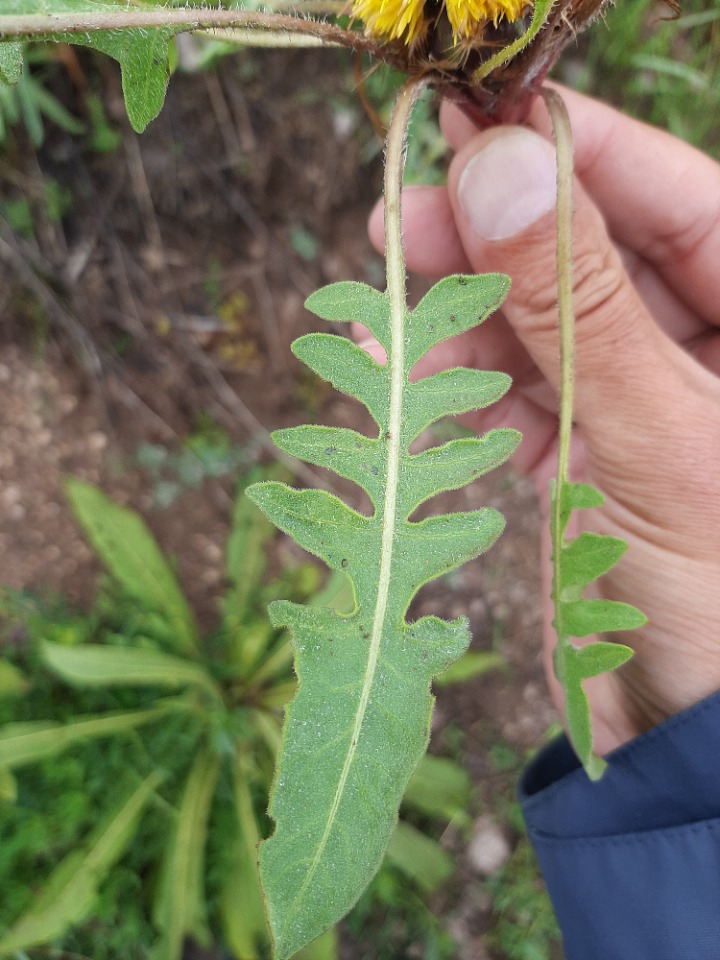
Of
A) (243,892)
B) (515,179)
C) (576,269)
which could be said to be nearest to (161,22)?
(515,179)

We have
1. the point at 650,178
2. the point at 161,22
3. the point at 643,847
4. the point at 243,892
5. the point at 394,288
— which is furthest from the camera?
the point at 243,892

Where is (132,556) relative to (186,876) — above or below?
above

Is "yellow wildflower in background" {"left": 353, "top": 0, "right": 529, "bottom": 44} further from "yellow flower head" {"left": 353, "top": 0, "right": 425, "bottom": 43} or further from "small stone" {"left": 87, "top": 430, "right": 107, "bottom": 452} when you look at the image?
"small stone" {"left": 87, "top": 430, "right": 107, "bottom": 452}

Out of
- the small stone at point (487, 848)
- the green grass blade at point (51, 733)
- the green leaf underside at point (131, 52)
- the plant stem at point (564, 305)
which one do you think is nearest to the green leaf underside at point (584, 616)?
the plant stem at point (564, 305)

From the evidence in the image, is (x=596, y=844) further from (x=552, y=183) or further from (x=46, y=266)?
(x=46, y=266)

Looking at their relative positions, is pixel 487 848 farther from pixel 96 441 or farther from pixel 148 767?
pixel 96 441

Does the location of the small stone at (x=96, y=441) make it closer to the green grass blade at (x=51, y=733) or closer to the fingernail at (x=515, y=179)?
the green grass blade at (x=51, y=733)

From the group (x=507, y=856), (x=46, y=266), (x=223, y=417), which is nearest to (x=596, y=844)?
(x=507, y=856)
